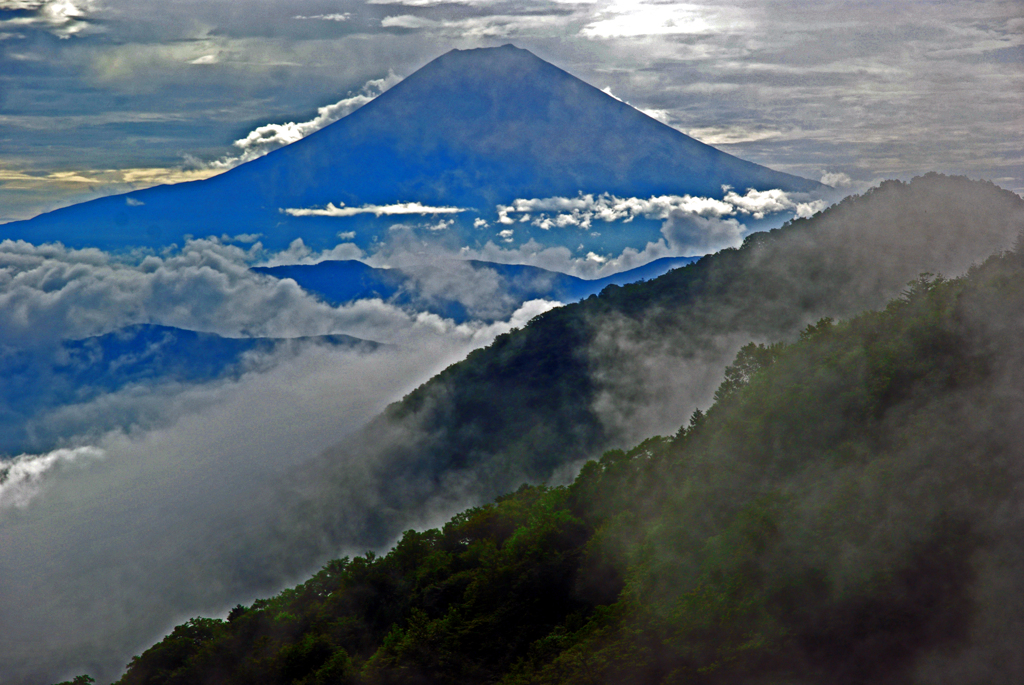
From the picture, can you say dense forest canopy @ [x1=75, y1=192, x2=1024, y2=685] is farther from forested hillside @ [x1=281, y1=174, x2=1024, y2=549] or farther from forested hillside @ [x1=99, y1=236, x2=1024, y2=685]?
forested hillside @ [x1=281, y1=174, x2=1024, y2=549]

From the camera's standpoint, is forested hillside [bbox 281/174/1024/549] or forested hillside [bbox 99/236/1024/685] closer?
forested hillside [bbox 99/236/1024/685]

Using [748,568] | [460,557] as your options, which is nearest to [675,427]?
[460,557]

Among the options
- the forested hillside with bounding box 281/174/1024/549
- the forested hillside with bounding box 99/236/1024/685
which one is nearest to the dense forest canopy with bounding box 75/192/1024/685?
the forested hillside with bounding box 99/236/1024/685

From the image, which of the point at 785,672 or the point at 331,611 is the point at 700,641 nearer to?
the point at 785,672

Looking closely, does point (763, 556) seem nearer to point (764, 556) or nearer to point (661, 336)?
point (764, 556)

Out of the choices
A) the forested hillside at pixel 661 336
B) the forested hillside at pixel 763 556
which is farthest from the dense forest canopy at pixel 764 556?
the forested hillside at pixel 661 336

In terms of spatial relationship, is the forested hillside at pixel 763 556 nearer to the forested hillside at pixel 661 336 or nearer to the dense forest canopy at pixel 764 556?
the dense forest canopy at pixel 764 556

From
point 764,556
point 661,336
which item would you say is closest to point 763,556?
point 764,556
